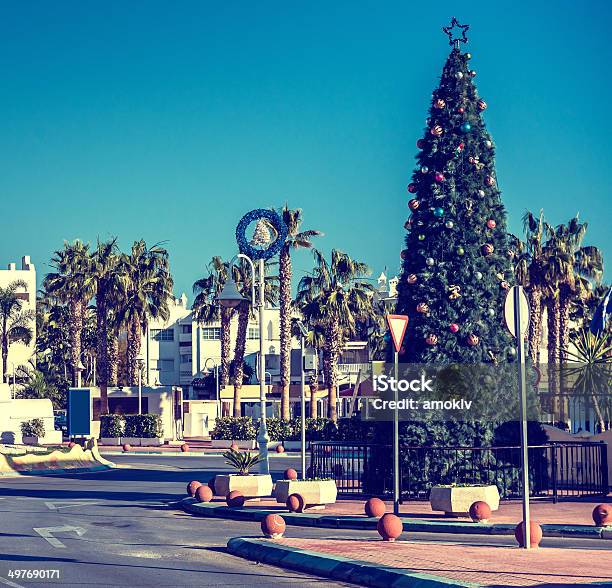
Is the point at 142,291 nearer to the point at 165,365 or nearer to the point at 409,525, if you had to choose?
the point at 165,365

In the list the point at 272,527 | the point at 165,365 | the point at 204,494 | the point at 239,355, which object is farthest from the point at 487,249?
the point at 165,365

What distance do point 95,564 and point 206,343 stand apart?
92966 mm

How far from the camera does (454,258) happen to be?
27172 millimetres

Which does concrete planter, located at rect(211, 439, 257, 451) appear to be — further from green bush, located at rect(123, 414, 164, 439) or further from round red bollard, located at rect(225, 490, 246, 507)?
round red bollard, located at rect(225, 490, 246, 507)

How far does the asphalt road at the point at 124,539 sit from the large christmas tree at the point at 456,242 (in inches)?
288

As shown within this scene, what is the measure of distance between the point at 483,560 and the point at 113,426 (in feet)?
174

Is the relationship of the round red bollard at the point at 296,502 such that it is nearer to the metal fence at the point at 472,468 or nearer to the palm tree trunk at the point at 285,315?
the metal fence at the point at 472,468

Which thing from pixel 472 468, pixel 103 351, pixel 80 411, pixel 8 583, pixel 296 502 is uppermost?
pixel 103 351

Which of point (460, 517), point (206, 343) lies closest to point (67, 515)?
point (460, 517)

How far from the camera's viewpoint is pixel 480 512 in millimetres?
20953

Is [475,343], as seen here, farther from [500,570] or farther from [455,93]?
[500,570]

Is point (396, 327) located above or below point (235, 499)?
above

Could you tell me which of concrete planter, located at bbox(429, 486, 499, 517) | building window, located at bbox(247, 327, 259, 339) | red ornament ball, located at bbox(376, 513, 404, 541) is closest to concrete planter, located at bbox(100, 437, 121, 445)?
building window, located at bbox(247, 327, 259, 339)

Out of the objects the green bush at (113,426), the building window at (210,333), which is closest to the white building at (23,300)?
the building window at (210,333)
